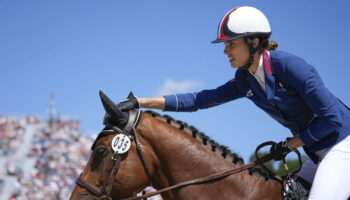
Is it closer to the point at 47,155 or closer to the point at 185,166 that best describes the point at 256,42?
the point at 185,166

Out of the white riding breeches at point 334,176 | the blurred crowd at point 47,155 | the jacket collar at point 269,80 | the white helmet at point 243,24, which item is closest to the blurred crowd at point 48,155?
the blurred crowd at point 47,155

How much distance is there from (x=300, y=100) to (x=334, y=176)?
65 cm

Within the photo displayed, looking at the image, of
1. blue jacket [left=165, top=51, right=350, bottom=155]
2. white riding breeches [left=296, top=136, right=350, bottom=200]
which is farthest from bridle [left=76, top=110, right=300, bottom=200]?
white riding breeches [left=296, top=136, right=350, bottom=200]

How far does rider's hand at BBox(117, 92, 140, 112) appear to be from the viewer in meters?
4.00

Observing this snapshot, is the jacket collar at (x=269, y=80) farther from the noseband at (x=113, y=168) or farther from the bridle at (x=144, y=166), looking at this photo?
the noseband at (x=113, y=168)

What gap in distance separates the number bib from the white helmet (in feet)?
3.72

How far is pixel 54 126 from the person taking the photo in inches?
→ 1606

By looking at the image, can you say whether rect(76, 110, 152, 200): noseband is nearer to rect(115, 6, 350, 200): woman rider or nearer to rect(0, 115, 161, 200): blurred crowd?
rect(115, 6, 350, 200): woman rider

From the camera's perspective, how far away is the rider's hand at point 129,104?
4.00 meters

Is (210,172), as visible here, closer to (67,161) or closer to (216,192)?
(216,192)

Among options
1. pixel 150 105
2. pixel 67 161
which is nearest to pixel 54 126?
pixel 67 161

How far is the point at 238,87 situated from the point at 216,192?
0.99 meters

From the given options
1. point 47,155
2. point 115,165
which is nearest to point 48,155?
point 47,155

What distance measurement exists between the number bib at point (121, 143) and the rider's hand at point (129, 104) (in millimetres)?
312
